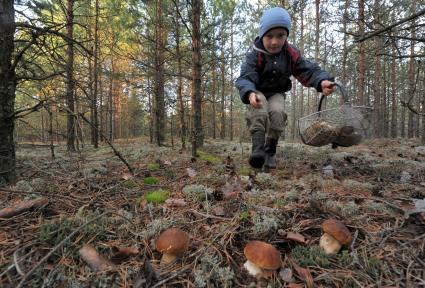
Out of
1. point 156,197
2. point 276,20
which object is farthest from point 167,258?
point 276,20

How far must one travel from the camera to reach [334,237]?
4.86 feet

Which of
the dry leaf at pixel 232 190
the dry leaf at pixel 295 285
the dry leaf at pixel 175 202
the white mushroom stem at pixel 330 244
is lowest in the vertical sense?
the dry leaf at pixel 295 285

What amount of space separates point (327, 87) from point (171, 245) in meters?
2.74

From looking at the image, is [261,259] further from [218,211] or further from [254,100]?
[254,100]

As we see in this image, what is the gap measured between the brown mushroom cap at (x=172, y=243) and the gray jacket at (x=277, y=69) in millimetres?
2370

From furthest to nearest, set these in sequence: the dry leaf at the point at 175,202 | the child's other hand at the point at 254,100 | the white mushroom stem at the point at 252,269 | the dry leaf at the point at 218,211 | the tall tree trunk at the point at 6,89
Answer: the child's other hand at the point at 254,100
the tall tree trunk at the point at 6,89
the dry leaf at the point at 175,202
the dry leaf at the point at 218,211
the white mushroom stem at the point at 252,269

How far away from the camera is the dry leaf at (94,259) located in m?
1.39

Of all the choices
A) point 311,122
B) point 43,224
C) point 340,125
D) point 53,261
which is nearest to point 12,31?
point 43,224

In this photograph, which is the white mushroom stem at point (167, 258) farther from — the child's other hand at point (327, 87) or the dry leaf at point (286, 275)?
the child's other hand at point (327, 87)

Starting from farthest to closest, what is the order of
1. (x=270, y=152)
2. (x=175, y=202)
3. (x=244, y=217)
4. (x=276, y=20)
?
(x=270, y=152) < (x=276, y=20) < (x=175, y=202) < (x=244, y=217)

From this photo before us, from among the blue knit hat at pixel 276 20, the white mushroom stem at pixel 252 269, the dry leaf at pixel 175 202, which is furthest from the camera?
the blue knit hat at pixel 276 20

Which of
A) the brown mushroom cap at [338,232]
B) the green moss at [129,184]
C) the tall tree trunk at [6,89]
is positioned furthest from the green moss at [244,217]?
the tall tree trunk at [6,89]

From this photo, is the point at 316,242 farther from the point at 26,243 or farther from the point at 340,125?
the point at 26,243

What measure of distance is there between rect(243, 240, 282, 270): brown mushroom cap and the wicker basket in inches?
72.3
